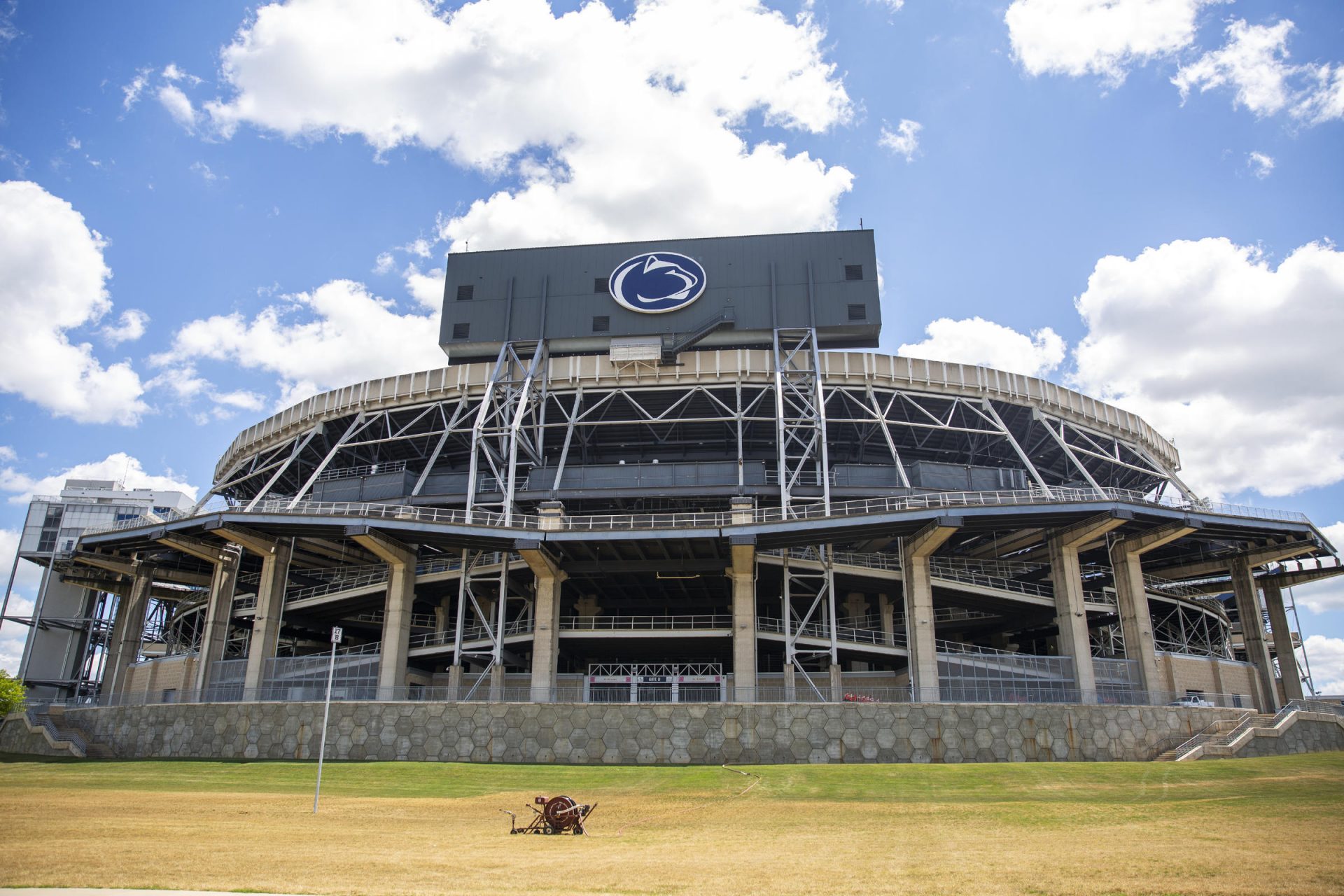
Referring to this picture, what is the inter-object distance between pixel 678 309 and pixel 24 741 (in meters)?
42.9

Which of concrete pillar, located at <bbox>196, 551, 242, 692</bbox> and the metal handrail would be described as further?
concrete pillar, located at <bbox>196, 551, 242, 692</bbox>

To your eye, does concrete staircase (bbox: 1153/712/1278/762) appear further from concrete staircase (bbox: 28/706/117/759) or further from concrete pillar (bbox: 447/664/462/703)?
concrete staircase (bbox: 28/706/117/759)

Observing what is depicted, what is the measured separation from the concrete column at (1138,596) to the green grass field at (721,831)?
12802mm

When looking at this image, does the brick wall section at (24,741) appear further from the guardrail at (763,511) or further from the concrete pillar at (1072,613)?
the concrete pillar at (1072,613)

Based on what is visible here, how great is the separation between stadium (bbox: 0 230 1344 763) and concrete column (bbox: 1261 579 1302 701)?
0.72ft

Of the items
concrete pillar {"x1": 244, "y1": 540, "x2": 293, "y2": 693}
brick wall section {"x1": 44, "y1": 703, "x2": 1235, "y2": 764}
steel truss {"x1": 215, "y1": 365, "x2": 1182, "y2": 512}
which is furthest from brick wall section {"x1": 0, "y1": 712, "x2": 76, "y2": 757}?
steel truss {"x1": 215, "y1": 365, "x2": 1182, "y2": 512}

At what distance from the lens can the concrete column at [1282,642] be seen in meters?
56.5

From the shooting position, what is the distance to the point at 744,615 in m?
46.7

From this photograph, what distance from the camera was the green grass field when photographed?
14.1 m

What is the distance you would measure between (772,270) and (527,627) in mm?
27826

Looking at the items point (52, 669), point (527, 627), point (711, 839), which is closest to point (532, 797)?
point (711, 839)

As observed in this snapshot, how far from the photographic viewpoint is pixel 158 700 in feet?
152

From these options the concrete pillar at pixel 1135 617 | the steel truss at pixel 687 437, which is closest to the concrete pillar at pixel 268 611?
the steel truss at pixel 687 437

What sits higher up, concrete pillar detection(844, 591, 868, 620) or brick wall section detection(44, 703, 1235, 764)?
concrete pillar detection(844, 591, 868, 620)
